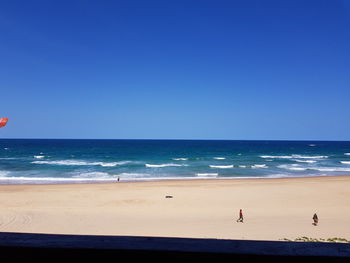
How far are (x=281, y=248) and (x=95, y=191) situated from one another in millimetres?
22685

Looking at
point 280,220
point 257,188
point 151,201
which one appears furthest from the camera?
point 257,188

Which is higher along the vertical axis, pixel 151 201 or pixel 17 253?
pixel 17 253

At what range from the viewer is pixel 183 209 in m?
17.1

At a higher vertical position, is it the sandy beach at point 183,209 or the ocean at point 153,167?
the ocean at point 153,167

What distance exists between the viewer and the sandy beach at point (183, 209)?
1259 centimetres

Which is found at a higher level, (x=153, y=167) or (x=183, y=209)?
(x=153, y=167)

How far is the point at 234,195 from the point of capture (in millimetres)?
21016

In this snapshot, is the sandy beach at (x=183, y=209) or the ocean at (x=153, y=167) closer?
the sandy beach at (x=183, y=209)

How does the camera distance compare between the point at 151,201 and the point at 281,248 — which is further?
the point at 151,201

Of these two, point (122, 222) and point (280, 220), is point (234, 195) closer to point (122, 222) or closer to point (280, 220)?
point (280, 220)

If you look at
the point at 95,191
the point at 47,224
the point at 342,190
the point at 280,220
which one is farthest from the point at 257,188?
the point at 47,224

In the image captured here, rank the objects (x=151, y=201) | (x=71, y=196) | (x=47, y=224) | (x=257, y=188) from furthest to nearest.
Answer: (x=257, y=188)
(x=71, y=196)
(x=151, y=201)
(x=47, y=224)

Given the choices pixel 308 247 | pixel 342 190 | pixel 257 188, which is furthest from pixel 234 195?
pixel 308 247

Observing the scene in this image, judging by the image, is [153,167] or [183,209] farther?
[153,167]
